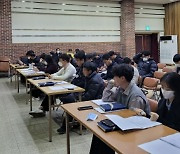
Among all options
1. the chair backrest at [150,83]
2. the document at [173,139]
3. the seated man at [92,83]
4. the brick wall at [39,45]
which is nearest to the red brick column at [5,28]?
the brick wall at [39,45]

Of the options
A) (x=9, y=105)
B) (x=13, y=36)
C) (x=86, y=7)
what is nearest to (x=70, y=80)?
(x=9, y=105)

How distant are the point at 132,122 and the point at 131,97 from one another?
21.2 inches

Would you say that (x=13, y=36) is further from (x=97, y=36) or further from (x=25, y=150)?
(x=25, y=150)

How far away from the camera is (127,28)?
1353 centimetres

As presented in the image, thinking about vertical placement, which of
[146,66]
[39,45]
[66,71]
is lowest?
[66,71]

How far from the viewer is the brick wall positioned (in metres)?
10.8

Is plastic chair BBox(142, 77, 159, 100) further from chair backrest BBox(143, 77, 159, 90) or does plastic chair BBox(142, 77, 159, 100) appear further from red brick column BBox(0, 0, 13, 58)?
red brick column BBox(0, 0, 13, 58)

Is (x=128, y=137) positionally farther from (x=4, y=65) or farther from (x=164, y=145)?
(x=4, y=65)

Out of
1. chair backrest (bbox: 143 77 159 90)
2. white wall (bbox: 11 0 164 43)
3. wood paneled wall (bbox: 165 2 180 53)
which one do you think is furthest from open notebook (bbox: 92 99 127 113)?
wood paneled wall (bbox: 165 2 180 53)

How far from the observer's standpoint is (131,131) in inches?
74.0

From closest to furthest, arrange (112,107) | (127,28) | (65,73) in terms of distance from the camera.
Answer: (112,107), (65,73), (127,28)

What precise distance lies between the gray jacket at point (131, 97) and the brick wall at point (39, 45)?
9340 mm

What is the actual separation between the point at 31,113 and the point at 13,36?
7.26 metres

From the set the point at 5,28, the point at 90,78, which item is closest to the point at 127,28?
the point at 5,28
